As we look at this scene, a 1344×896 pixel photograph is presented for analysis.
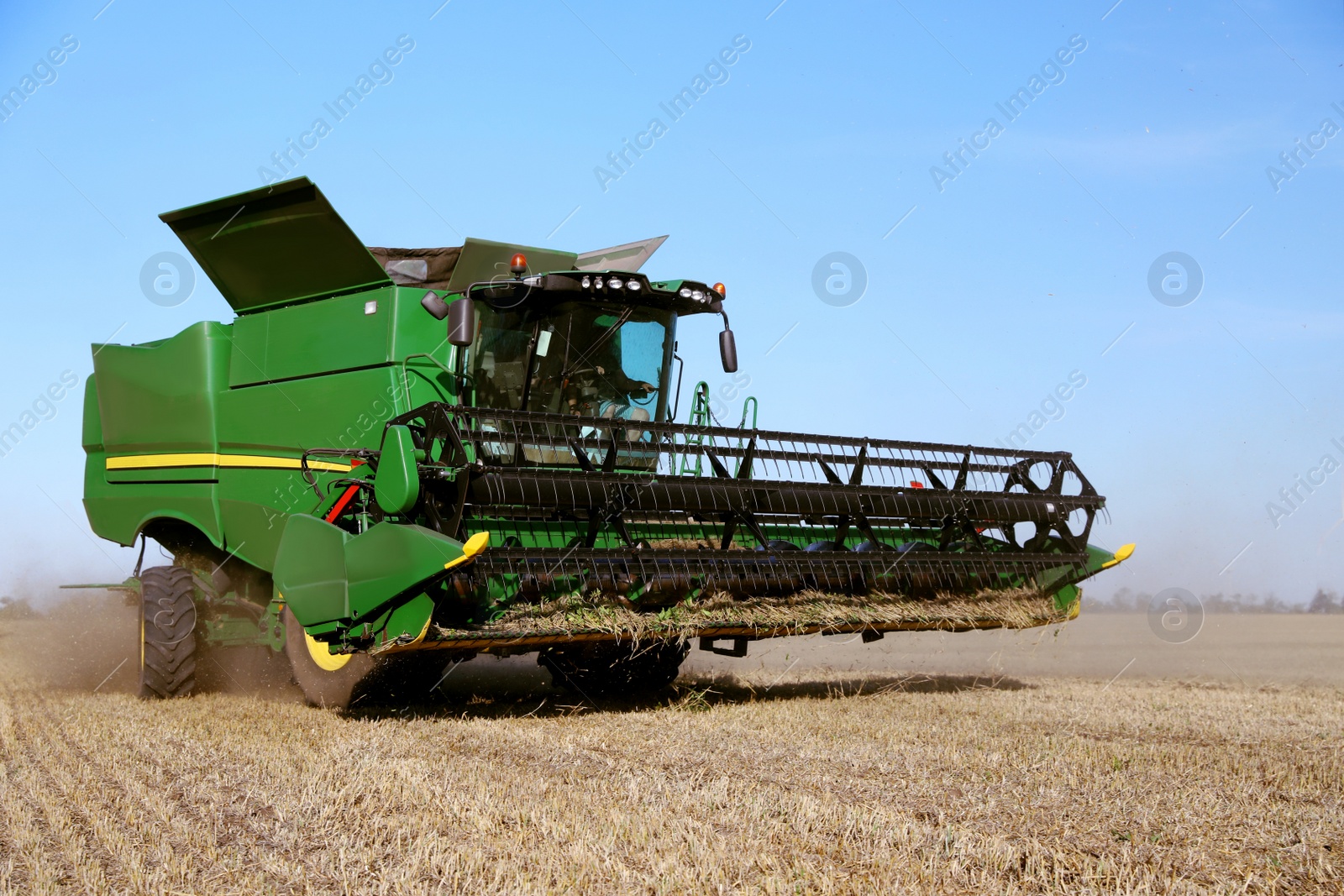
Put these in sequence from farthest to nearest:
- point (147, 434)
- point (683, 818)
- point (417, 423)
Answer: point (147, 434), point (417, 423), point (683, 818)

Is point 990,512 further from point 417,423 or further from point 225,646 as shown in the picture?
point 225,646

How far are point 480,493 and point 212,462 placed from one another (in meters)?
2.62

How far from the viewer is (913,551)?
6387 mm

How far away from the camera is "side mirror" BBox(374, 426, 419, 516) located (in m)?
5.16

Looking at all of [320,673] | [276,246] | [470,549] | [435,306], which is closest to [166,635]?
[320,673]

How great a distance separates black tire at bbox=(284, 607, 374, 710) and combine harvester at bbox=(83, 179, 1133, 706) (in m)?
0.02

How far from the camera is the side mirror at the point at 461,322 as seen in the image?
552 cm

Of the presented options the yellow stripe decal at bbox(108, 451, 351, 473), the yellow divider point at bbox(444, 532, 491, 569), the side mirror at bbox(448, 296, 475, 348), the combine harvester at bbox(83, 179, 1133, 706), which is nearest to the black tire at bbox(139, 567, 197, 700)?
the combine harvester at bbox(83, 179, 1133, 706)

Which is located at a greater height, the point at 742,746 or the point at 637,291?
the point at 637,291

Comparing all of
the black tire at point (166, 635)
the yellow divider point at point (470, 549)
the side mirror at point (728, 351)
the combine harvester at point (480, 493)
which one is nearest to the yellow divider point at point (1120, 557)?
the combine harvester at point (480, 493)

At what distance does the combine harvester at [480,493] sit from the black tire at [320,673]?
1.0 inches

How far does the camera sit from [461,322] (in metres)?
5.52

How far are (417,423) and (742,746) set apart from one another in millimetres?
2257

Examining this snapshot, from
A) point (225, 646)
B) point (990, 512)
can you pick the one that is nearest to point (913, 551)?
point (990, 512)
